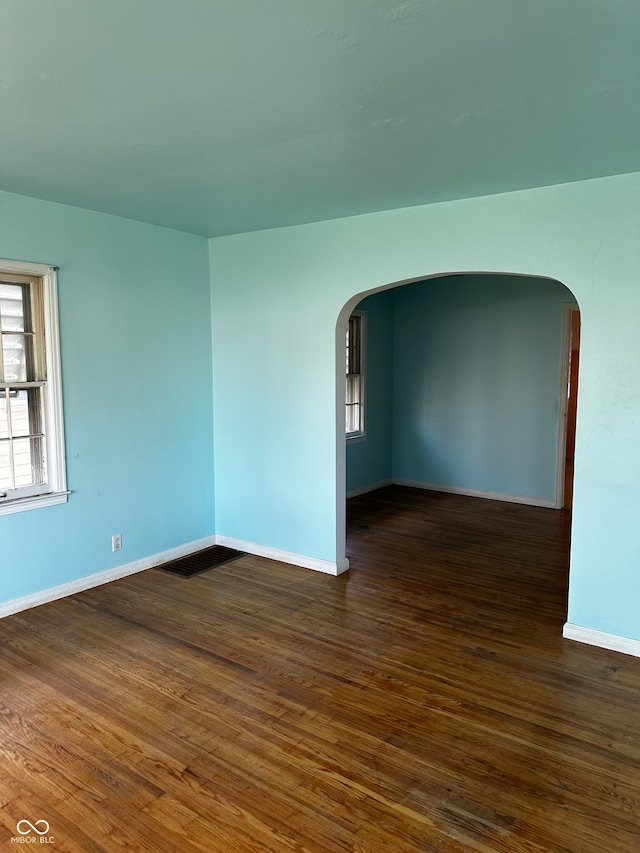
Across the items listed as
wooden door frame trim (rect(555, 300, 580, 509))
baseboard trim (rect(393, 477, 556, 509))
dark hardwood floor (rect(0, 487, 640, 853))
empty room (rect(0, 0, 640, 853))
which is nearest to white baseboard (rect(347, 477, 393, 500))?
baseboard trim (rect(393, 477, 556, 509))

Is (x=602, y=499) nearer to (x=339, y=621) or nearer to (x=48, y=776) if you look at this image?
(x=339, y=621)

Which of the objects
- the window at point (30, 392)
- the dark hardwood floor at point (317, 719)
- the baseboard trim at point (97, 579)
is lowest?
the dark hardwood floor at point (317, 719)

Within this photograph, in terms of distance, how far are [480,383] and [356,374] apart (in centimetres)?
147

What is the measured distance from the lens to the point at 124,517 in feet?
14.4

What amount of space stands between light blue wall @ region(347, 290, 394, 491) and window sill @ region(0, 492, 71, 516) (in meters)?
3.57

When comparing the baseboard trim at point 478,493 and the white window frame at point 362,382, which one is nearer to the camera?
the baseboard trim at point 478,493

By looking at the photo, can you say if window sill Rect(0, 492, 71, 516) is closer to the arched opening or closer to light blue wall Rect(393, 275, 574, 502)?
the arched opening

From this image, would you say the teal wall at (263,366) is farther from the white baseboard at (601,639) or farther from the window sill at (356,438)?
the window sill at (356,438)

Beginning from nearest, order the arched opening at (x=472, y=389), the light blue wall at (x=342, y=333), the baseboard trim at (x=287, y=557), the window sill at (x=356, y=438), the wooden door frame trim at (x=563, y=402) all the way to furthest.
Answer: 1. the light blue wall at (x=342, y=333)
2. the baseboard trim at (x=287, y=557)
3. the wooden door frame trim at (x=563, y=402)
4. the arched opening at (x=472, y=389)
5. the window sill at (x=356, y=438)

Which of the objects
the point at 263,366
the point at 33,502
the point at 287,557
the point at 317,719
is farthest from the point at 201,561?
the point at 317,719

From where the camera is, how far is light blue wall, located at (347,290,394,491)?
276 inches

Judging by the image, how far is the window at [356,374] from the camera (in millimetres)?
6891

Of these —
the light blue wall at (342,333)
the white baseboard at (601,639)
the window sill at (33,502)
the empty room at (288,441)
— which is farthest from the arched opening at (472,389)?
the window sill at (33,502)

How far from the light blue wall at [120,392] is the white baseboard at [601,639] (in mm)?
3005
